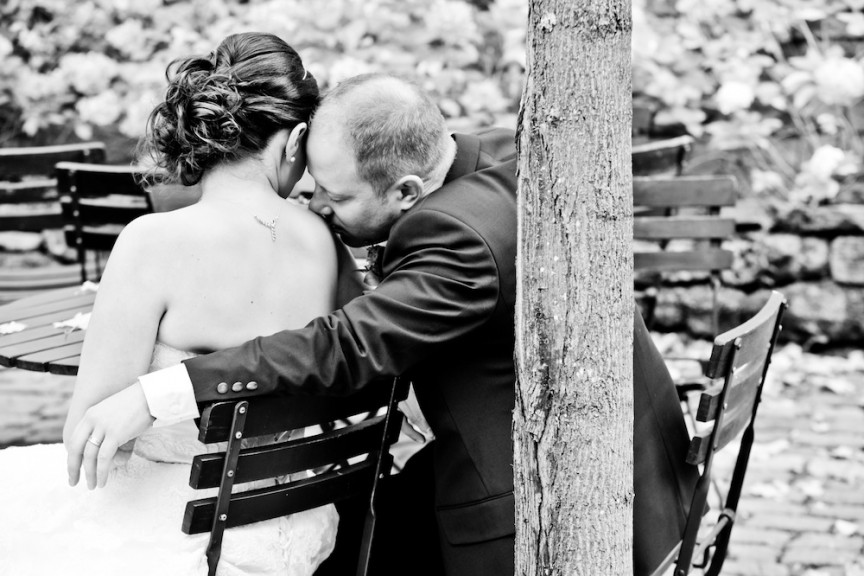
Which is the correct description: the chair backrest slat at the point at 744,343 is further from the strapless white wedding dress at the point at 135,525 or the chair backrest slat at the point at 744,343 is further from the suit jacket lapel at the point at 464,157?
the strapless white wedding dress at the point at 135,525

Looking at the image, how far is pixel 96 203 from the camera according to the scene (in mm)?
4375

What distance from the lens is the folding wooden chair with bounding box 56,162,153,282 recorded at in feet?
13.7

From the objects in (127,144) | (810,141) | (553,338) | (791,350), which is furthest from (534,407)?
(127,144)

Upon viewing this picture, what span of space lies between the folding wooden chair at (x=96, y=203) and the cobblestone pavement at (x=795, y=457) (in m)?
0.81

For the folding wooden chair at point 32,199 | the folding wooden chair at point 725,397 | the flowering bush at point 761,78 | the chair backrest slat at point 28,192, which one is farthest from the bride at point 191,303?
the flowering bush at point 761,78

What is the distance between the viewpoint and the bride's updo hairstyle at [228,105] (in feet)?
6.63

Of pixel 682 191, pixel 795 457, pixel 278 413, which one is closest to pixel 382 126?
pixel 278 413

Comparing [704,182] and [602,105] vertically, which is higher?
[602,105]

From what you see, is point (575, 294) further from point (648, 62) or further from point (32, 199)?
point (648, 62)

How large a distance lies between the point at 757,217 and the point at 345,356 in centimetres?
432

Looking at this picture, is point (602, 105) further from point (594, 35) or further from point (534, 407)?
point (534, 407)

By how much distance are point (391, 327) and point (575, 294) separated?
45 centimetres

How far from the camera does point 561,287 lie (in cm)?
150

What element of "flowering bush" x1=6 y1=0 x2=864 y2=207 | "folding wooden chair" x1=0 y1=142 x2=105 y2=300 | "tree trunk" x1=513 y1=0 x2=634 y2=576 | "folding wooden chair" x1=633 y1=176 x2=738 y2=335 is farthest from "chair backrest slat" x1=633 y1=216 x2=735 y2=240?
"folding wooden chair" x1=0 y1=142 x2=105 y2=300
